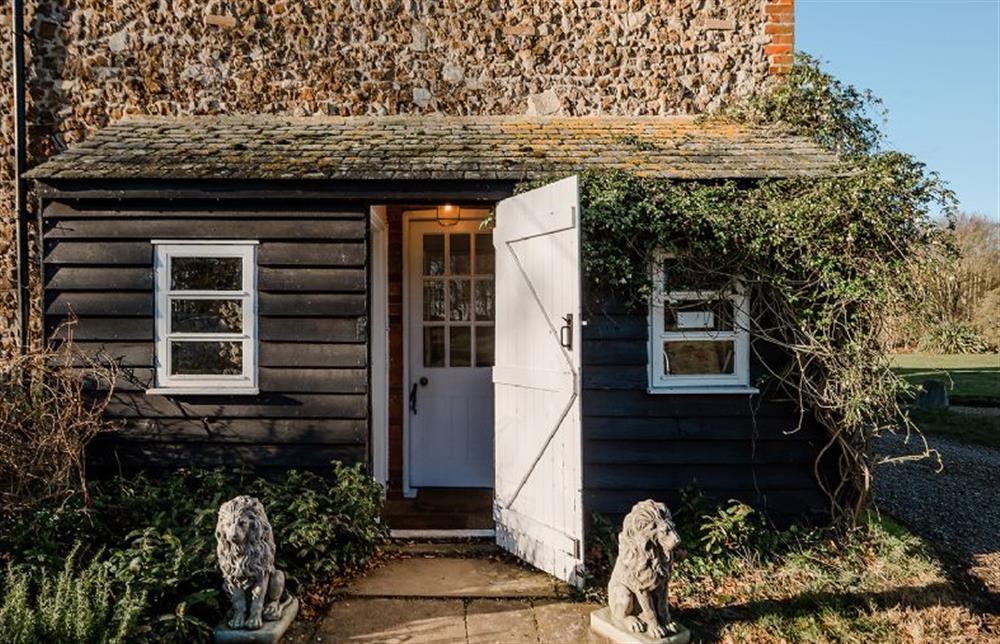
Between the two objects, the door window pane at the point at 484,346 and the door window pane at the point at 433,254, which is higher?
the door window pane at the point at 433,254

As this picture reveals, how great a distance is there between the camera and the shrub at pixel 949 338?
15.7 feet

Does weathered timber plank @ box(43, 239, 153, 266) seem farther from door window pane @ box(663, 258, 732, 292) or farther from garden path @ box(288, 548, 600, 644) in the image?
door window pane @ box(663, 258, 732, 292)

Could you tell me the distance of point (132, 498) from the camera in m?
4.63

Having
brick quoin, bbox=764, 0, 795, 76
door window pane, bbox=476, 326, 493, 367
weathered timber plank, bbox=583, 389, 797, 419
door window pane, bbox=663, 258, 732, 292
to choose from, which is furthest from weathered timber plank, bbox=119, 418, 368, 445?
brick quoin, bbox=764, 0, 795, 76

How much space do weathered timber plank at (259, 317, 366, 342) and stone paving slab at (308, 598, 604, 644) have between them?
208 cm

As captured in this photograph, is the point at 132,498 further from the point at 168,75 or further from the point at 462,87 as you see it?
the point at 462,87

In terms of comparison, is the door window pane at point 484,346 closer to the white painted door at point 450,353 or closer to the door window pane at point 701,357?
the white painted door at point 450,353

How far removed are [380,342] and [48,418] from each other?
8.87 ft

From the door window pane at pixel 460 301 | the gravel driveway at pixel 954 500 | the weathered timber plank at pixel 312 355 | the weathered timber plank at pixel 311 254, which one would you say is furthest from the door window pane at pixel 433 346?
the gravel driveway at pixel 954 500

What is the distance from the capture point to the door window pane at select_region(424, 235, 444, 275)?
672cm

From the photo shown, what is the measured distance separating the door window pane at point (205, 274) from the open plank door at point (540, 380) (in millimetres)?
2277

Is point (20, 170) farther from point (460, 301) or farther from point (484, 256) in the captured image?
point (484, 256)

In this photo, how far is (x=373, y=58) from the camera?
7.31 m

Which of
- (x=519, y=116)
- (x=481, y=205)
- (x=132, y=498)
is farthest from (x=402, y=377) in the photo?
(x=519, y=116)
